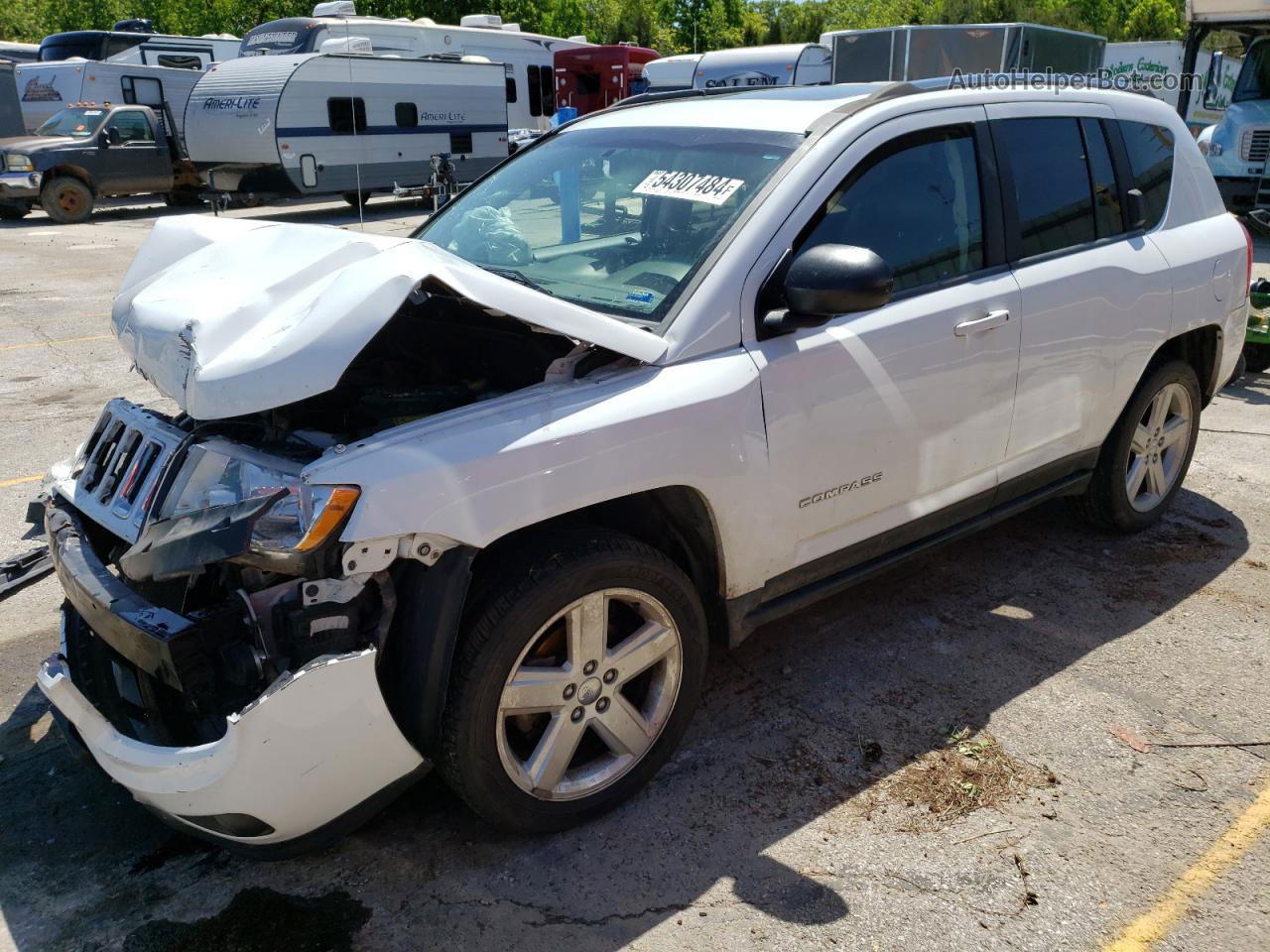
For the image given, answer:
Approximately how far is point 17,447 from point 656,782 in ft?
15.8

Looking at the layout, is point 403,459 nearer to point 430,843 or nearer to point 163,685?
point 163,685

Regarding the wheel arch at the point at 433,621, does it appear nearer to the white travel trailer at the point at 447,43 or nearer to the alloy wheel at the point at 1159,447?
the alloy wheel at the point at 1159,447

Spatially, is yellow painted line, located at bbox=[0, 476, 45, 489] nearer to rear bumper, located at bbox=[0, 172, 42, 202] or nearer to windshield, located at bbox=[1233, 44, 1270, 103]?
rear bumper, located at bbox=[0, 172, 42, 202]

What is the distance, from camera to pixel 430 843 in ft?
9.30

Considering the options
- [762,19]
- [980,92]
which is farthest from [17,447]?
[762,19]

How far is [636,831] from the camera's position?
114 inches

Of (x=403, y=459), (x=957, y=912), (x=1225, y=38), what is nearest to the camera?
(x=403, y=459)

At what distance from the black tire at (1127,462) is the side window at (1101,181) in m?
0.72

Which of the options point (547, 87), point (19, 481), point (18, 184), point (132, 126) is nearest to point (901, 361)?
point (19, 481)

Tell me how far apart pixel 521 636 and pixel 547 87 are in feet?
83.2

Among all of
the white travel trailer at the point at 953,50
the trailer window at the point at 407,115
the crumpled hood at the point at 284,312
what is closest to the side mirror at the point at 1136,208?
the crumpled hood at the point at 284,312

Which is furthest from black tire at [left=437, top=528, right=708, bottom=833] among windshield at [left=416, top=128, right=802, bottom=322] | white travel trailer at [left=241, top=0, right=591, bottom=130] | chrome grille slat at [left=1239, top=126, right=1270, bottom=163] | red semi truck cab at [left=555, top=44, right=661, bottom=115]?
red semi truck cab at [left=555, top=44, right=661, bottom=115]

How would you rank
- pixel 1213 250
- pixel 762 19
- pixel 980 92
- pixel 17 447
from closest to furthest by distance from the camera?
pixel 980 92
pixel 1213 250
pixel 17 447
pixel 762 19

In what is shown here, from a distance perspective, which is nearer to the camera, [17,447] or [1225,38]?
[17,447]
